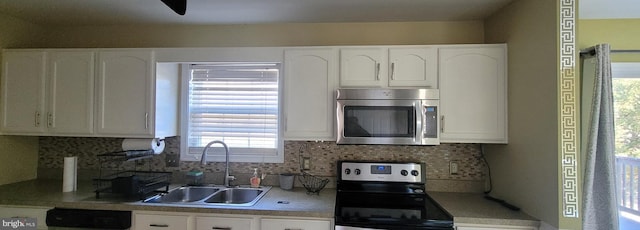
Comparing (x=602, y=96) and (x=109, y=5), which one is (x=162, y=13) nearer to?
(x=109, y=5)

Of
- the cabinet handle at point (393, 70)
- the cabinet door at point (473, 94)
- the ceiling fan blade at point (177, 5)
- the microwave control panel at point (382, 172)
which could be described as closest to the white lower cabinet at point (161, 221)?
the microwave control panel at point (382, 172)

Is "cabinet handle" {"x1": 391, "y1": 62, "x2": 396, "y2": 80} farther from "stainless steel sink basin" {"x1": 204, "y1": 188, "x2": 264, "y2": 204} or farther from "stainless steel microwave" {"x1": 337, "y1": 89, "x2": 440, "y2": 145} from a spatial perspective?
"stainless steel sink basin" {"x1": 204, "y1": 188, "x2": 264, "y2": 204}

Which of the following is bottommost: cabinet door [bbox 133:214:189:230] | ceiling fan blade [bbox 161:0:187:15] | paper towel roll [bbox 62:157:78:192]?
cabinet door [bbox 133:214:189:230]

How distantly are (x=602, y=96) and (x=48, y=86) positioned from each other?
3685 millimetres

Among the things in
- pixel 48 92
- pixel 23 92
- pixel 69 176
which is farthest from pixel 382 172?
pixel 23 92

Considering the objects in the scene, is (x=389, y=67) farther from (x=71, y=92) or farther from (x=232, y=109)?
(x=71, y=92)

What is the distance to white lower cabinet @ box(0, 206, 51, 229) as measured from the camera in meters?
2.02

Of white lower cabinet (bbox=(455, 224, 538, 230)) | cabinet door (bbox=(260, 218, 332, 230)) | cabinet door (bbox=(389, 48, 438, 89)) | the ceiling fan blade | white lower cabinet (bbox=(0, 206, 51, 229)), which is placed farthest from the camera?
cabinet door (bbox=(389, 48, 438, 89))

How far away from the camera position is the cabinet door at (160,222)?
1.96 meters

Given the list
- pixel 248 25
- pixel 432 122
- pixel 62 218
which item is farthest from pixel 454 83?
pixel 62 218

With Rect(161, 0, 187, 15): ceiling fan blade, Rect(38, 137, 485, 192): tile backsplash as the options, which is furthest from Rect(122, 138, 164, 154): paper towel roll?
Rect(161, 0, 187, 15): ceiling fan blade

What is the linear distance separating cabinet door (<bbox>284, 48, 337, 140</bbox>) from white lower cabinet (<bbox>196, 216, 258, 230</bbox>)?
0.63m

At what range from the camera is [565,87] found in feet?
5.29

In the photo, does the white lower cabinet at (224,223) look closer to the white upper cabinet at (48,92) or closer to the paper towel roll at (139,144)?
the paper towel roll at (139,144)
